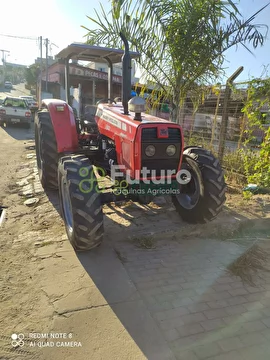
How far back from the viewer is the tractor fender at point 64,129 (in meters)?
4.18

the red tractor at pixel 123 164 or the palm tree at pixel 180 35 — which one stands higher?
the palm tree at pixel 180 35

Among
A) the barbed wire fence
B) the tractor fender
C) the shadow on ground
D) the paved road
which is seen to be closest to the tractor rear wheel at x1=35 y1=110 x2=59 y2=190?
the tractor fender

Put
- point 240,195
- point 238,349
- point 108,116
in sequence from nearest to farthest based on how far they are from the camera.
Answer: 1. point 238,349
2. point 108,116
3. point 240,195

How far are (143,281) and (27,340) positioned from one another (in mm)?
1116

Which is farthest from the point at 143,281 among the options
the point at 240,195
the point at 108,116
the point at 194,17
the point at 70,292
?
the point at 194,17

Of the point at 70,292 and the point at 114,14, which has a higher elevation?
the point at 114,14

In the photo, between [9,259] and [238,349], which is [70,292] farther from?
[238,349]

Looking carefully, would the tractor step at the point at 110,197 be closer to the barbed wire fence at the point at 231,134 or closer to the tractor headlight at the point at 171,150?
the tractor headlight at the point at 171,150

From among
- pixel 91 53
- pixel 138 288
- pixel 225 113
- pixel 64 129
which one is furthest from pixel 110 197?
pixel 225 113

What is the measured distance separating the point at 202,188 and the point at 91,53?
9.08 feet

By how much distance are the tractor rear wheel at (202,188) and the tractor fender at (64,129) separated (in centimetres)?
169

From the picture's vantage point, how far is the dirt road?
201cm

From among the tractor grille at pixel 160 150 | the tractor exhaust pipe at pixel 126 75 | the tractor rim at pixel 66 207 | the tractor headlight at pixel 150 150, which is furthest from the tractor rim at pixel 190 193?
the tractor rim at pixel 66 207

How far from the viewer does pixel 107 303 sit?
7.78 ft
